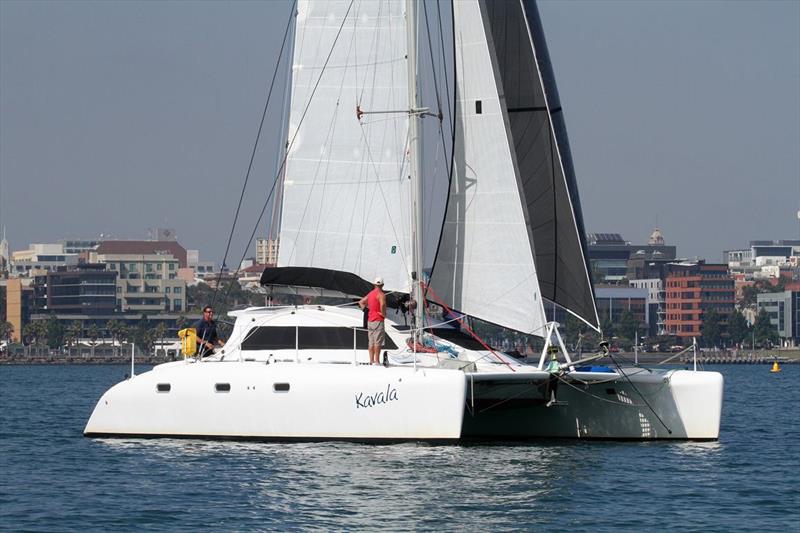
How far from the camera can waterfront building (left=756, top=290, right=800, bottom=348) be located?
578ft

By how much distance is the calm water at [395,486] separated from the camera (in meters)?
14.4

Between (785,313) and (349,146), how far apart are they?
539ft

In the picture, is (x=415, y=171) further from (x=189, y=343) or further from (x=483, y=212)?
(x=189, y=343)

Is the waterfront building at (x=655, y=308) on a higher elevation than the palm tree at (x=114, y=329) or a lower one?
higher

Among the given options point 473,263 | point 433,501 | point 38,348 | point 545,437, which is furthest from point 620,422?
point 38,348

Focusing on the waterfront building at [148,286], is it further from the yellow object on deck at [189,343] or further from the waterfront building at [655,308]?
the yellow object on deck at [189,343]

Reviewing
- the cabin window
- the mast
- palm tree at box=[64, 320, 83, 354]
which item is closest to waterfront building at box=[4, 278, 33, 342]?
palm tree at box=[64, 320, 83, 354]

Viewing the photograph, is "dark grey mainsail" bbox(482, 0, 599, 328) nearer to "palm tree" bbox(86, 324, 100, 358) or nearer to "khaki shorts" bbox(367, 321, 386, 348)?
"khaki shorts" bbox(367, 321, 386, 348)

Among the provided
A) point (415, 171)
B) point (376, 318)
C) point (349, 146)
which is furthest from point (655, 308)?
point (376, 318)

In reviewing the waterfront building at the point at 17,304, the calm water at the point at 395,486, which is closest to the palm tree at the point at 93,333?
the waterfront building at the point at 17,304

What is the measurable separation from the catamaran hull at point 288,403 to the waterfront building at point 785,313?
526 feet

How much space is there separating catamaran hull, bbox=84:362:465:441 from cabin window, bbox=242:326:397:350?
96cm

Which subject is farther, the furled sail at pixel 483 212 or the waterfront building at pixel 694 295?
the waterfront building at pixel 694 295

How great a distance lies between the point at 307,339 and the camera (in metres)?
20.3
